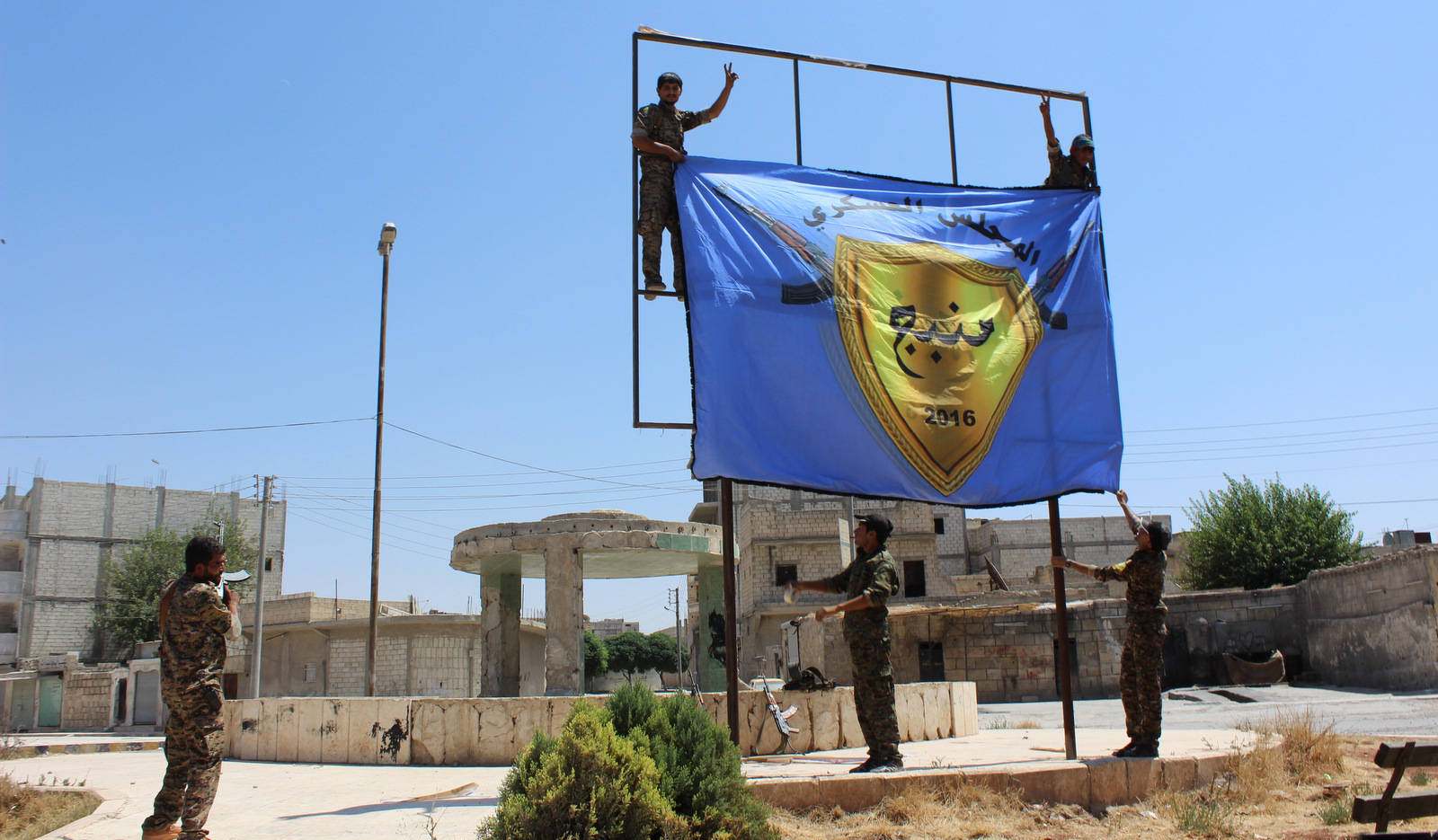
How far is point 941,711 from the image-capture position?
10.7 m

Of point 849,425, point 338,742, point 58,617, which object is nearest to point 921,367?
point 849,425

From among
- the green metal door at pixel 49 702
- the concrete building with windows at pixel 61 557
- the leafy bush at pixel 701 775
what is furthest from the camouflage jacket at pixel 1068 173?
the concrete building with windows at pixel 61 557

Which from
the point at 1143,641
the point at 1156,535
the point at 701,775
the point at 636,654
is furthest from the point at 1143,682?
the point at 636,654

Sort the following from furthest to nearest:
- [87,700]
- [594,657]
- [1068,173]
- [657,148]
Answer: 1. [594,657]
2. [87,700]
3. [1068,173]
4. [657,148]

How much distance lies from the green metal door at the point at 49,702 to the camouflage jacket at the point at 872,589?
43.2m

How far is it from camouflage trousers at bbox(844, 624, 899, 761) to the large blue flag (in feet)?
3.81

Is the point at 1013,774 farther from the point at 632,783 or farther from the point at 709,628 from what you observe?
the point at 709,628

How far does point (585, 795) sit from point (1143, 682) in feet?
15.7

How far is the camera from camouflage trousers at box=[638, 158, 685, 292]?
789cm

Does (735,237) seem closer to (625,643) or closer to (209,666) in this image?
(209,666)

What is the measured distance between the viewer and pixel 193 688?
5.39 metres

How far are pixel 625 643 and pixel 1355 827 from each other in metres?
71.2

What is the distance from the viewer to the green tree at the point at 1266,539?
3375cm

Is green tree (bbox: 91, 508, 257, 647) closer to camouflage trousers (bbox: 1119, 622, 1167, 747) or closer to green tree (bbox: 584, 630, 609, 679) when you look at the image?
green tree (bbox: 584, 630, 609, 679)
